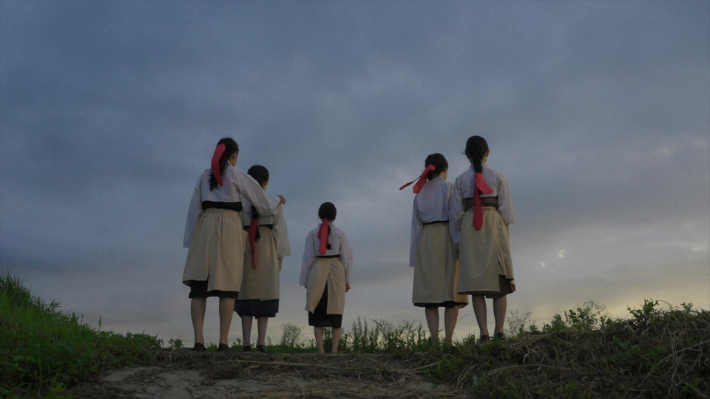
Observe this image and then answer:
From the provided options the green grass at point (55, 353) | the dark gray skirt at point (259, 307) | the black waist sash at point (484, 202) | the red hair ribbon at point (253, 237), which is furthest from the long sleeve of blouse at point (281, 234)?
the black waist sash at point (484, 202)

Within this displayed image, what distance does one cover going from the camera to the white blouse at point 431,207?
7.77 meters

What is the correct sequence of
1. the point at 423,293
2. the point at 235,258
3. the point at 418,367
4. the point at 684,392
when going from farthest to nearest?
the point at 423,293 → the point at 235,258 → the point at 418,367 → the point at 684,392

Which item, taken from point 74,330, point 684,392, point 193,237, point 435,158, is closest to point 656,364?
point 684,392

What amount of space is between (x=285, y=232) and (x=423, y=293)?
2087mm

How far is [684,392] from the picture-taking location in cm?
525

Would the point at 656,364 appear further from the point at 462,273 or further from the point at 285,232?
the point at 285,232

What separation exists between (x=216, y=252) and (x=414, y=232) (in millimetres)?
2748

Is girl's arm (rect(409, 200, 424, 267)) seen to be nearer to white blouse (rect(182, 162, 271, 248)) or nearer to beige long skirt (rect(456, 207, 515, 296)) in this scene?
beige long skirt (rect(456, 207, 515, 296))

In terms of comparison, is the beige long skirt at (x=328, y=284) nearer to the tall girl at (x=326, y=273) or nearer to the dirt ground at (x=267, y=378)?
the tall girl at (x=326, y=273)

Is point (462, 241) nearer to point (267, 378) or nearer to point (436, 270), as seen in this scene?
point (436, 270)

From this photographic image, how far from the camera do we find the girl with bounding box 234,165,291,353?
7789mm

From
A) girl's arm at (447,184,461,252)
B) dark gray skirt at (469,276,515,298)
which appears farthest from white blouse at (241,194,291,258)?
dark gray skirt at (469,276,515,298)

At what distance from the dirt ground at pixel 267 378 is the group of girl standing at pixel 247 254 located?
89 centimetres

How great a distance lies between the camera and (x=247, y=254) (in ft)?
25.6
